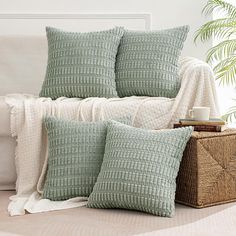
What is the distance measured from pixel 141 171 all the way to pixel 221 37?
2267 millimetres

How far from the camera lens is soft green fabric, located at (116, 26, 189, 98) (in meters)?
3.25

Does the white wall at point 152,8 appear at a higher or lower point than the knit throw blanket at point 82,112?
higher

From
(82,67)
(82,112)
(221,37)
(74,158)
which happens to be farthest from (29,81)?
(221,37)

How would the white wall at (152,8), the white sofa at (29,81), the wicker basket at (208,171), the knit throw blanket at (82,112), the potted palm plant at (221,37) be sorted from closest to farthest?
the wicker basket at (208,171) < the knit throw blanket at (82,112) < the white sofa at (29,81) < the potted palm plant at (221,37) < the white wall at (152,8)

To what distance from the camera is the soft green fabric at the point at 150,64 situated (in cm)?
325

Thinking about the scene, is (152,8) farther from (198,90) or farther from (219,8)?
(198,90)

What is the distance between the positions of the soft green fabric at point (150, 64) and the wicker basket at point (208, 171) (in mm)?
601

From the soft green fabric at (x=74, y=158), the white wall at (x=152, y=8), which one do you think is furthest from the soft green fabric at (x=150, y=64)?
the white wall at (x=152, y=8)

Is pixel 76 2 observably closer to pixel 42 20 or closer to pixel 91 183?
pixel 42 20

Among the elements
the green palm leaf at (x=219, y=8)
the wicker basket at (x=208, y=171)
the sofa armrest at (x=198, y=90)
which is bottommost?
the wicker basket at (x=208, y=171)

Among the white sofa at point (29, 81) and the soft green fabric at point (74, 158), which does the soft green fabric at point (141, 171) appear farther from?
the white sofa at point (29, 81)

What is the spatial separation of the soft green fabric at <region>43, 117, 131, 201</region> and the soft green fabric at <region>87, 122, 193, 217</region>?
10 centimetres

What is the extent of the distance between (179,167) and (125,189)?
362 millimetres

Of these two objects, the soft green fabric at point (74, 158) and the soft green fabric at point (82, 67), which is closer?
the soft green fabric at point (74, 158)
